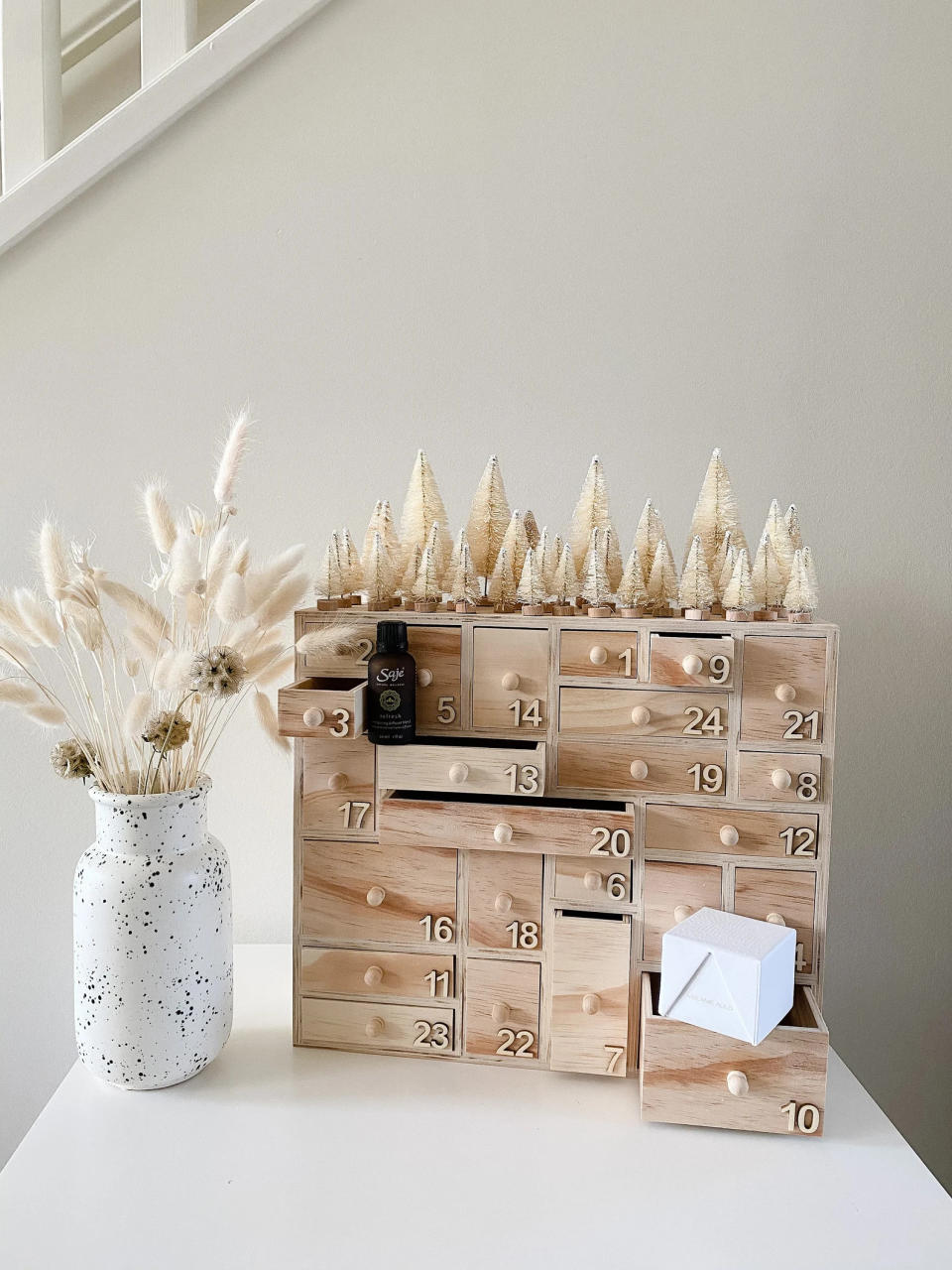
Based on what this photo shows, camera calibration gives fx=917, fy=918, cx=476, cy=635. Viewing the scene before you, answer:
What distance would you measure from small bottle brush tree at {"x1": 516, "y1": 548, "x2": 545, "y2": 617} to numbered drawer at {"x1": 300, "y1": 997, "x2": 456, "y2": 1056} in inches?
16.7

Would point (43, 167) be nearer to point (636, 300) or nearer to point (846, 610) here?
point (636, 300)

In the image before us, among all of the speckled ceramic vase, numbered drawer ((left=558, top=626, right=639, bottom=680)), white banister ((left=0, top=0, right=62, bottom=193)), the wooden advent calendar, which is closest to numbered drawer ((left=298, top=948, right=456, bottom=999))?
the wooden advent calendar

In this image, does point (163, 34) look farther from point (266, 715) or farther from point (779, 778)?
point (779, 778)

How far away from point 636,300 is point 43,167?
753 mm

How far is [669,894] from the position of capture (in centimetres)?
92

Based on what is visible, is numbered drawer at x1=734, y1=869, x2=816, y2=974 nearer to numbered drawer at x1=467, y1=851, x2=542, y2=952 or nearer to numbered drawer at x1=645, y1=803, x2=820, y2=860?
numbered drawer at x1=645, y1=803, x2=820, y2=860

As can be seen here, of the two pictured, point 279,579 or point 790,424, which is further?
point 790,424

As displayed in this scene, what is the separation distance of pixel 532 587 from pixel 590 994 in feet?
1.34

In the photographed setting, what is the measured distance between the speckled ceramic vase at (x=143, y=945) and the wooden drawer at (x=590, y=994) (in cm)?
35

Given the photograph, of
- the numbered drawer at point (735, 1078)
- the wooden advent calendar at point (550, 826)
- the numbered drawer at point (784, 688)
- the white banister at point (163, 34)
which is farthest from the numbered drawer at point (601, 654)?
the white banister at point (163, 34)

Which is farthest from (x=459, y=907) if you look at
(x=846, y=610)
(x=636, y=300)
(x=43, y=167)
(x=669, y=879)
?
(x=43, y=167)

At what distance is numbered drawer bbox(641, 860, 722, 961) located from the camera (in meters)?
0.91

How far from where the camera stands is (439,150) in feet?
3.78

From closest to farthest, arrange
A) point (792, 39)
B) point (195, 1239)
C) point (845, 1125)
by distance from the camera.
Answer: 1. point (195, 1239)
2. point (845, 1125)
3. point (792, 39)
